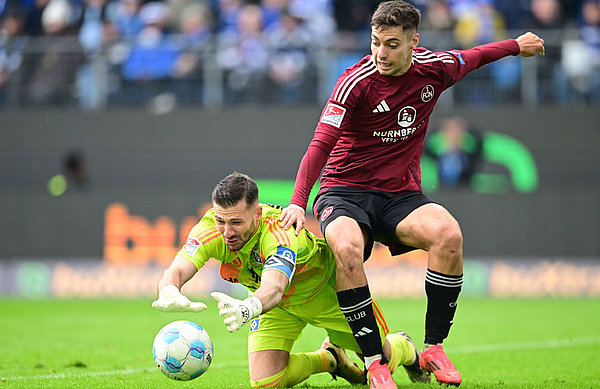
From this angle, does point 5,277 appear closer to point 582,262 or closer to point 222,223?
point 582,262

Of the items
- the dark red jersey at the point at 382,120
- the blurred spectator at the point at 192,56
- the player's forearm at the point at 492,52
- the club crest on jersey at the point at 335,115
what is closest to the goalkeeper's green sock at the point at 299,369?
the dark red jersey at the point at 382,120

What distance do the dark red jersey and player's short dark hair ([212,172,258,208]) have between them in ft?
1.50

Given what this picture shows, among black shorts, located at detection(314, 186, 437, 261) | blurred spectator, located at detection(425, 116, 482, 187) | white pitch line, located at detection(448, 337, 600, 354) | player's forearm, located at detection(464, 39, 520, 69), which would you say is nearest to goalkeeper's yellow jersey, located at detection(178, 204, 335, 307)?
black shorts, located at detection(314, 186, 437, 261)

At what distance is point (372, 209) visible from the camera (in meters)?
6.66

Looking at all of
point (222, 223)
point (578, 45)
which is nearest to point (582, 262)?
point (578, 45)

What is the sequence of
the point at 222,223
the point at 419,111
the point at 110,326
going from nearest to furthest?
the point at 222,223 < the point at 419,111 < the point at 110,326

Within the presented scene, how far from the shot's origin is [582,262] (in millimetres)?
16062

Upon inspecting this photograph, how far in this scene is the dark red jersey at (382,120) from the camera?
650 cm

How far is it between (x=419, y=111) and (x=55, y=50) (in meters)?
11.2

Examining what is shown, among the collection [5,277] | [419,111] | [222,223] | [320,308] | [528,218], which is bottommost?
[5,277]

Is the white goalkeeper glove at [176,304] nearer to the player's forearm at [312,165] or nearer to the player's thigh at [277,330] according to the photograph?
the player's forearm at [312,165]

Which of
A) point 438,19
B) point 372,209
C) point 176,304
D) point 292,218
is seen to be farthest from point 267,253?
point 438,19

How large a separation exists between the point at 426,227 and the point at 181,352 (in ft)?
6.08

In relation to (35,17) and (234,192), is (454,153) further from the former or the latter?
(234,192)
